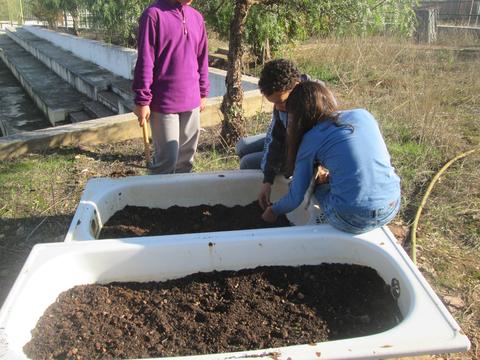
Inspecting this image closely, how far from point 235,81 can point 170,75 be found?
1.06 m

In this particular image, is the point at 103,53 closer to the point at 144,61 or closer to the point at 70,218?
the point at 70,218

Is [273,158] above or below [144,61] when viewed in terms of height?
below

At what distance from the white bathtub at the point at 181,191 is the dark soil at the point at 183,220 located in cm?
5

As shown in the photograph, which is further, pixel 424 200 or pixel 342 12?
pixel 342 12

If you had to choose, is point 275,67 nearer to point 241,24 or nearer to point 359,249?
point 359,249

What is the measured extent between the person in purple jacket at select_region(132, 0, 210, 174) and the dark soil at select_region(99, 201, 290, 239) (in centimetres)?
48

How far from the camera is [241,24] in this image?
3.66 meters

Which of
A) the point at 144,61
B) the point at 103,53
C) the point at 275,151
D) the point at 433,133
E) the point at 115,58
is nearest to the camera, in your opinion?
the point at 275,151

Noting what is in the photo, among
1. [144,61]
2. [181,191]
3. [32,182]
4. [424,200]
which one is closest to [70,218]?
[32,182]

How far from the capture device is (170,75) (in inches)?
114

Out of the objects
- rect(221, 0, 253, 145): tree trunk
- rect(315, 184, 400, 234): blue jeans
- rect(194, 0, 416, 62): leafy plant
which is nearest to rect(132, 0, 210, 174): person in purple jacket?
rect(221, 0, 253, 145): tree trunk

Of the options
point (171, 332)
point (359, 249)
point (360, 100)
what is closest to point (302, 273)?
point (359, 249)

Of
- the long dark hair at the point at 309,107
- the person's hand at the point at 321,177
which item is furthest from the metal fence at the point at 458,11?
the long dark hair at the point at 309,107

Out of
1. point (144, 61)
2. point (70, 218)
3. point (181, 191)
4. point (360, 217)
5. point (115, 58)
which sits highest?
point (144, 61)
